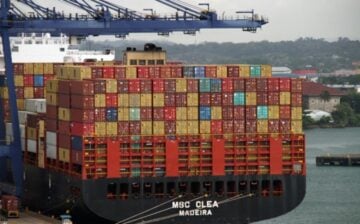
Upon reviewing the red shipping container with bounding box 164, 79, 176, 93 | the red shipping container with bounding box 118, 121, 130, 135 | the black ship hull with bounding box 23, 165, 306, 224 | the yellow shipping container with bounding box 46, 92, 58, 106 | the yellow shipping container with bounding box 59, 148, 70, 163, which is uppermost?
the red shipping container with bounding box 164, 79, 176, 93

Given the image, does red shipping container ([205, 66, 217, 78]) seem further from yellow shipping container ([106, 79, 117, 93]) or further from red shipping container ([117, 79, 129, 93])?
yellow shipping container ([106, 79, 117, 93])

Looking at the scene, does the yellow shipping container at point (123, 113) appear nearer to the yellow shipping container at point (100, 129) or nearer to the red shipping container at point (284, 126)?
the yellow shipping container at point (100, 129)

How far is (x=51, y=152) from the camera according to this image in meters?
64.2

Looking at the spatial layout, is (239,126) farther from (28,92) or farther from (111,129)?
(28,92)

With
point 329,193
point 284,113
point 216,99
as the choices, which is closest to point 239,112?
point 216,99

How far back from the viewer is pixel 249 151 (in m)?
61.5

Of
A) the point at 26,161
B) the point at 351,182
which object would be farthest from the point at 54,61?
the point at 351,182

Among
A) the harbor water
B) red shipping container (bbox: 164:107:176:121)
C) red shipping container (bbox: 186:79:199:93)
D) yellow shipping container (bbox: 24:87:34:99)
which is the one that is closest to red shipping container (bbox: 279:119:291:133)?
red shipping container (bbox: 186:79:199:93)

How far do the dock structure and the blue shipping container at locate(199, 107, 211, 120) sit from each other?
43760 mm

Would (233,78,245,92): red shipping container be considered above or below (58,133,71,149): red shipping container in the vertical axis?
above

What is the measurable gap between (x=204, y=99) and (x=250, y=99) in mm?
1728

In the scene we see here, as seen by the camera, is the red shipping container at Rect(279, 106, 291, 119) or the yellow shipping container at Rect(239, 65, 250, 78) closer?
the red shipping container at Rect(279, 106, 291, 119)

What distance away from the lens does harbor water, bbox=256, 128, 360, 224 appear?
243ft

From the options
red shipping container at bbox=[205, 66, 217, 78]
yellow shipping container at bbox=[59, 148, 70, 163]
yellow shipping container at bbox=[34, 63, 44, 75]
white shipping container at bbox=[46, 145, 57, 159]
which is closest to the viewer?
yellow shipping container at bbox=[59, 148, 70, 163]
